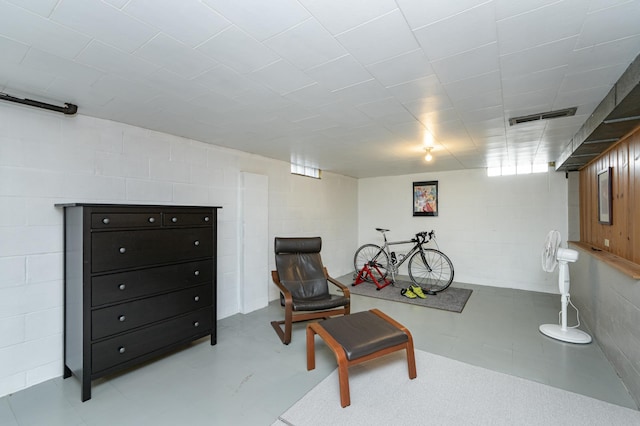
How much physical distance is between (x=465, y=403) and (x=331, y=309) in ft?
4.97

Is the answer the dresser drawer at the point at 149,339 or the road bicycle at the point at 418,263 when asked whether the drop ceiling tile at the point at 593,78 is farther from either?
the road bicycle at the point at 418,263

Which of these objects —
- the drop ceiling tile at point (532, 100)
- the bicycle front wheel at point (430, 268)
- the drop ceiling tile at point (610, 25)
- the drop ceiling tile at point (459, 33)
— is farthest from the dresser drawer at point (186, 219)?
the bicycle front wheel at point (430, 268)

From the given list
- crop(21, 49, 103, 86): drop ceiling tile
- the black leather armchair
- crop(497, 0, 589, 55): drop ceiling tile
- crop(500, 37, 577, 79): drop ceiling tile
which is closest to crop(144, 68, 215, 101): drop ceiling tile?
crop(21, 49, 103, 86): drop ceiling tile

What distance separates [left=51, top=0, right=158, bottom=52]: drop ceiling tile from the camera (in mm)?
1252

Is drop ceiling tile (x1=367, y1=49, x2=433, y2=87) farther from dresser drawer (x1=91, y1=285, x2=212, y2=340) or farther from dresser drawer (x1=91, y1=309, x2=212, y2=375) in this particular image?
dresser drawer (x1=91, y1=309, x2=212, y2=375)

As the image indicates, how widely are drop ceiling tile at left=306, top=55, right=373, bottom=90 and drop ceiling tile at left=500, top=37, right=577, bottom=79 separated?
2.66 feet

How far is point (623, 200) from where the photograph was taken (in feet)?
8.59

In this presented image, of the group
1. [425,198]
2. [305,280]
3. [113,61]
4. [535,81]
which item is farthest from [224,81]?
[425,198]

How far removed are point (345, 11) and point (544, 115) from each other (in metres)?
2.26

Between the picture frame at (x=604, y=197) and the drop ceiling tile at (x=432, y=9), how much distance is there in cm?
292

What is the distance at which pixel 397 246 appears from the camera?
20.4 ft

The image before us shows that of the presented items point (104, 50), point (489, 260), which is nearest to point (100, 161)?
point (104, 50)

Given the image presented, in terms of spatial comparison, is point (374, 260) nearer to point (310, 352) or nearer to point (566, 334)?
point (566, 334)

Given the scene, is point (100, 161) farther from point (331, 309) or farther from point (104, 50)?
point (331, 309)
